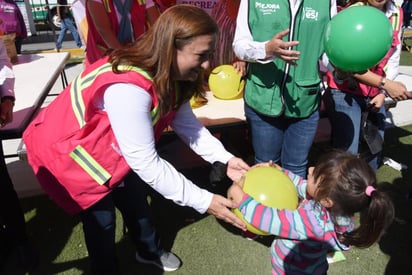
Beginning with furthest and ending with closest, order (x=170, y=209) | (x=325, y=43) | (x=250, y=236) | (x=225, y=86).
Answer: (x=225, y=86), (x=170, y=209), (x=250, y=236), (x=325, y=43)

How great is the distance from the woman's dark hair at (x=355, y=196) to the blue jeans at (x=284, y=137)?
0.75 m

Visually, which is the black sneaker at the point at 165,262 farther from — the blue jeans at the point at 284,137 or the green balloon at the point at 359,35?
the green balloon at the point at 359,35

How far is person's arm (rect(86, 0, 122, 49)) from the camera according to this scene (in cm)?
242

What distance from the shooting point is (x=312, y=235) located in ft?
5.46

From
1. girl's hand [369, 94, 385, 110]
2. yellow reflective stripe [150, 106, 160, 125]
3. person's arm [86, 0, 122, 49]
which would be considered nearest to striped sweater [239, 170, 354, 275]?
yellow reflective stripe [150, 106, 160, 125]

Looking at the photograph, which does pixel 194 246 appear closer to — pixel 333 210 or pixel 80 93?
pixel 333 210

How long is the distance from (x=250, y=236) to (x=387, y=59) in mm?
1765

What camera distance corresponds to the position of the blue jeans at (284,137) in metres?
2.37

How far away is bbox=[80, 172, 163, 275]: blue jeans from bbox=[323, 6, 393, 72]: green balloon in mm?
1427

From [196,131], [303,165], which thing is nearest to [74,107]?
[196,131]

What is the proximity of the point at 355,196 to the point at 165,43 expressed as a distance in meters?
1.07

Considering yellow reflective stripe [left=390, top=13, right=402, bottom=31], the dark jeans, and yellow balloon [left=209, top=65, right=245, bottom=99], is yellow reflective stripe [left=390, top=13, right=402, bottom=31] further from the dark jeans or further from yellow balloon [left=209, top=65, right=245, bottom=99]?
the dark jeans

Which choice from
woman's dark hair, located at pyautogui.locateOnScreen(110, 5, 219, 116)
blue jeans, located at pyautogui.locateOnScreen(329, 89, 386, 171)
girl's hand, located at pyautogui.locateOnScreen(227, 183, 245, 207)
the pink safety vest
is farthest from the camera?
blue jeans, located at pyautogui.locateOnScreen(329, 89, 386, 171)

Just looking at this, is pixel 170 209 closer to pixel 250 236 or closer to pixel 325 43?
pixel 250 236
